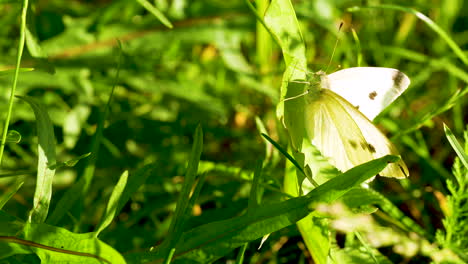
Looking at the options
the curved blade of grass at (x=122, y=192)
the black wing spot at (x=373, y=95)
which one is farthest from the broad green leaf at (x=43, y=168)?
the black wing spot at (x=373, y=95)

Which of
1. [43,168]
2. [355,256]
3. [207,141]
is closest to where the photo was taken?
[43,168]

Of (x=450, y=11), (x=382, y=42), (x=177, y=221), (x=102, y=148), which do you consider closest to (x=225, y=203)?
(x=177, y=221)

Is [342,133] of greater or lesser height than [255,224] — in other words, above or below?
above

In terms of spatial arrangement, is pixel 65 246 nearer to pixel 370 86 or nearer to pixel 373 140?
pixel 373 140

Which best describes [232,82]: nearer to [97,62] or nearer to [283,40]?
[97,62]

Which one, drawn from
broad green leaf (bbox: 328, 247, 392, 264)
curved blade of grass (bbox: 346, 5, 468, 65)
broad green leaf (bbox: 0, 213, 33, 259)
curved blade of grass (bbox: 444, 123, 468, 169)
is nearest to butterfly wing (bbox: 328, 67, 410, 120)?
curved blade of grass (bbox: 346, 5, 468, 65)

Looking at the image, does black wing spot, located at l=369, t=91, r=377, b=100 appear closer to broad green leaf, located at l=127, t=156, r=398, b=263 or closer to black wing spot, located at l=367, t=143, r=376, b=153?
black wing spot, located at l=367, t=143, r=376, b=153

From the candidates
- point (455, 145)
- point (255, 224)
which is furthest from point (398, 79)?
point (255, 224)

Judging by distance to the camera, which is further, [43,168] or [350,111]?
[350,111]
